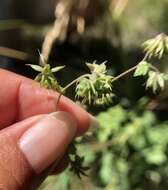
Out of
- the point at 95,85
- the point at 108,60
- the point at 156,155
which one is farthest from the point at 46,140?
the point at 108,60

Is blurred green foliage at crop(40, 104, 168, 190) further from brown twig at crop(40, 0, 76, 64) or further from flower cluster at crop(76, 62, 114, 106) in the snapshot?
flower cluster at crop(76, 62, 114, 106)

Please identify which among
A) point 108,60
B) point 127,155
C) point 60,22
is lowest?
point 127,155

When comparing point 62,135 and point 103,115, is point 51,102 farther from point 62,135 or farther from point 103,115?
point 103,115

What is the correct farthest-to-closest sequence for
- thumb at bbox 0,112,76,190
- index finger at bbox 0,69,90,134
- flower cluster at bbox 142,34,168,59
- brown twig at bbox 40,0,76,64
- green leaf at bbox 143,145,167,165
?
brown twig at bbox 40,0,76,64 → green leaf at bbox 143,145,167,165 → index finger at bbox 0,69,90,134 → thumb at bbox 0,112,76,190 → flower cluster at bbox 142,34,168,59

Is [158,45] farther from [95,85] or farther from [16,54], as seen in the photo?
[16,54]

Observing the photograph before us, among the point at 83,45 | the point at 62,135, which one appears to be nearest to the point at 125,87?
the point at 83,45

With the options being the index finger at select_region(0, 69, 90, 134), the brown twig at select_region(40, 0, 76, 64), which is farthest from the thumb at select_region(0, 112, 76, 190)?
the brown twig at select_region(40, 0, 76, 64)
